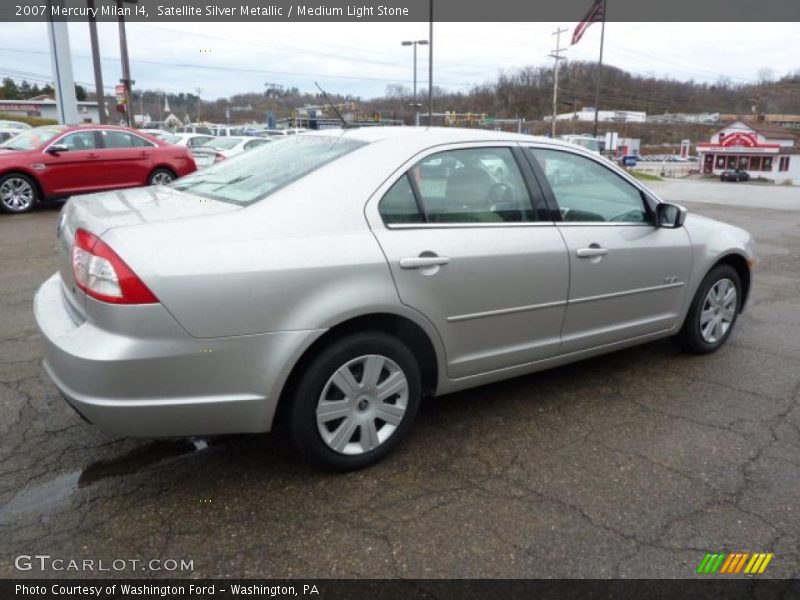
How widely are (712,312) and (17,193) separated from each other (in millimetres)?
10664

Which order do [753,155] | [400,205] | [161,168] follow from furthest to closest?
[753,155], [161,168], [400,205]

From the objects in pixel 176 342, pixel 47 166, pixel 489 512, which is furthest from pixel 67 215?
pixel 47 166

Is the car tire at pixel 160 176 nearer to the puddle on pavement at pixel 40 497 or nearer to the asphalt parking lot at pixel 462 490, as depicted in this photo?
the asphalt parking lot at pixel 462 490

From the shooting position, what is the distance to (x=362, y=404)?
2.78 meters

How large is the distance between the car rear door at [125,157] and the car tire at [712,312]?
9.76m

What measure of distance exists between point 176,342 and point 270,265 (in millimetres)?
458

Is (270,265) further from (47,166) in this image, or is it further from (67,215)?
(47,166)

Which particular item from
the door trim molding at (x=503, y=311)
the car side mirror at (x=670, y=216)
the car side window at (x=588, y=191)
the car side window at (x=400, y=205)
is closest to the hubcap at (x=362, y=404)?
the door trim molding at (x=503, y=311)

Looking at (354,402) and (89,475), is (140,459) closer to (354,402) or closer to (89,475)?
(89,475)

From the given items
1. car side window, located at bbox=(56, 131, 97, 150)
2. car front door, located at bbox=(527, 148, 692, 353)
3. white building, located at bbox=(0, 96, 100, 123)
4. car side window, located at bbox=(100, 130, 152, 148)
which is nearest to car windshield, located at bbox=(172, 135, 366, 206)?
car front door, located at bbox=(527, 148, 692, 353)

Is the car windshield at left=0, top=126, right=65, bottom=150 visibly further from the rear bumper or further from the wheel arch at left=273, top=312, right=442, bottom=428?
the wheel arch at left=273, top=312, right=442, bottom=428

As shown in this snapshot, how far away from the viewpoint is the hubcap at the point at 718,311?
4.32 meters

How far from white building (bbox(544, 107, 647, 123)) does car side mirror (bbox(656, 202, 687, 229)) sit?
11087cm
